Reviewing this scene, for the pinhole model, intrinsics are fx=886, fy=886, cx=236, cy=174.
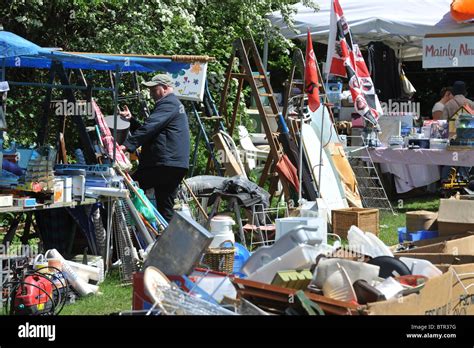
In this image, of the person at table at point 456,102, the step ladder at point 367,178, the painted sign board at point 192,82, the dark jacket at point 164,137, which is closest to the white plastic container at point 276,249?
the dark jacket at point 164,137

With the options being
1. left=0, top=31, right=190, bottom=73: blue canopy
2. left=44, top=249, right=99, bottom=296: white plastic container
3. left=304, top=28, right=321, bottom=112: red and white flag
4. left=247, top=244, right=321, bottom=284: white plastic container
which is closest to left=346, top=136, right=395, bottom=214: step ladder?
left=304, top=28, right=321, bottom=112: red and white flag

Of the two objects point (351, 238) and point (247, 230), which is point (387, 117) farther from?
point (351, 238)

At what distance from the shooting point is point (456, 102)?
14.6 meters

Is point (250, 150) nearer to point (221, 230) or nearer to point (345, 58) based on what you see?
point (345, 58)

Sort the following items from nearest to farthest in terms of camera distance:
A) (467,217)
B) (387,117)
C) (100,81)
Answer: (467,217)
(100,81)
(387,117)

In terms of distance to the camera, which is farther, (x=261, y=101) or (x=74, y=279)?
(x=261, y=101)

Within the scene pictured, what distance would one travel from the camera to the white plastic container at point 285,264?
5215mm

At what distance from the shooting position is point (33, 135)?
36.8 ft

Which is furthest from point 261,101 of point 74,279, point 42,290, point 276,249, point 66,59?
point 276,249

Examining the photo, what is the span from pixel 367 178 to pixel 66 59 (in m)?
6.00

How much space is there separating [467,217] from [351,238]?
184 cm

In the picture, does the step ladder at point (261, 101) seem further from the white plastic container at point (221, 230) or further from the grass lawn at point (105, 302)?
the grass lawn at point (105, 302)

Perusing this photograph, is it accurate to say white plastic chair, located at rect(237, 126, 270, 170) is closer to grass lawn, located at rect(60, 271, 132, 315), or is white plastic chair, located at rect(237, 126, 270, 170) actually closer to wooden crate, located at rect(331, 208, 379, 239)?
wooden crate, located at rect(331, 208, 379, 239)
